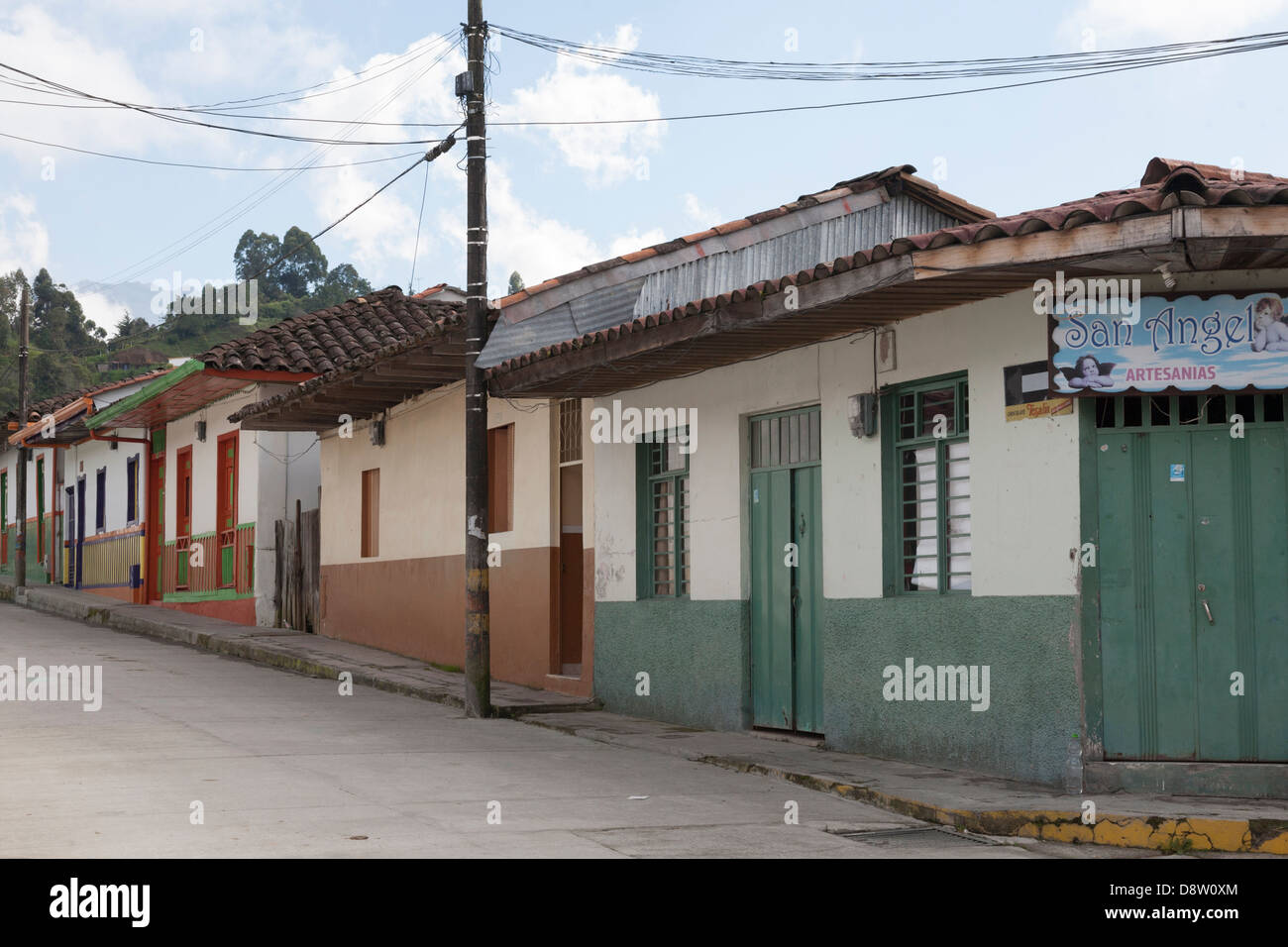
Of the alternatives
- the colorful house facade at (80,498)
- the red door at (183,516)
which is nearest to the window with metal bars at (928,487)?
the colorful house facade at (80,498)

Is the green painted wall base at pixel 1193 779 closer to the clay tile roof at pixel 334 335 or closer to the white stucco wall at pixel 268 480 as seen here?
the clay tile roof at pixel 334 335

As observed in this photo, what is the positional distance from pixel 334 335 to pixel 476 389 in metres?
7.78

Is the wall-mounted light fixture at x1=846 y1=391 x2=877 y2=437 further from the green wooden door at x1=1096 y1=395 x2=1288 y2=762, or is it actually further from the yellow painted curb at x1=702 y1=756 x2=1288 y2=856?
the yellow painted curb at x1=702 y1=756 x2=1288 y2=856

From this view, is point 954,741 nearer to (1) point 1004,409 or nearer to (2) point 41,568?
(1) point 1004,409

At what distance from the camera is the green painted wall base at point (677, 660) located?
1193 cm

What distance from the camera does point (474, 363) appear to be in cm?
1316

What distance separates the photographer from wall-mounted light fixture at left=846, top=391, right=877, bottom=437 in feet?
34.0

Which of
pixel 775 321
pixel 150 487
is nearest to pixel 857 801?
pixel 775 321

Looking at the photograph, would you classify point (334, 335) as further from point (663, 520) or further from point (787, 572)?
point (787, 572)

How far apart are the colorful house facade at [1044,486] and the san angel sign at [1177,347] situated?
0.01m

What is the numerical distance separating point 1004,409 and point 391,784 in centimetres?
453

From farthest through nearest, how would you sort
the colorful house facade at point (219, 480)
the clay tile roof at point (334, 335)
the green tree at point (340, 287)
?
1. the green tree at point (340, 287)
2. the colorful house facade at point (219, 480)
3. the clay tile roof at point (334, 335)

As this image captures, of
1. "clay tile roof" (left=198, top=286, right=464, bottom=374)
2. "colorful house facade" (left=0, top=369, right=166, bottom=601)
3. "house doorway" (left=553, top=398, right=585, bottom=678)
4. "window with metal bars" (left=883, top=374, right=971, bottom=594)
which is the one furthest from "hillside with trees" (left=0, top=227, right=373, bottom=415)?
"window with metal bars" (left=883, top=374, right=971, bottom=594)

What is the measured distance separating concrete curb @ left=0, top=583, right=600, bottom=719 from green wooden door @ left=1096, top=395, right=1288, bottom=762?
6063 mm
